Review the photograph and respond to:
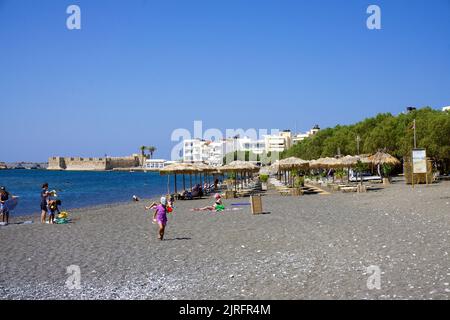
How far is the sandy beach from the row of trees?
80.0 ft

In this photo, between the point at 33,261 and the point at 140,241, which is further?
the point at 140,241

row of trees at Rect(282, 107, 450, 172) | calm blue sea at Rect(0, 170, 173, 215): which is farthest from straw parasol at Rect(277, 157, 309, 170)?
row of trees at Rect(282, 107, 450, 172)

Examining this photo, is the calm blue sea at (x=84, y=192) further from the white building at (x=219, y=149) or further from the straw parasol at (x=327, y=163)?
the white building at (x=219, y=149)

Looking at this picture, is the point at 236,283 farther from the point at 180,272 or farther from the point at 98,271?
the point at 98,271

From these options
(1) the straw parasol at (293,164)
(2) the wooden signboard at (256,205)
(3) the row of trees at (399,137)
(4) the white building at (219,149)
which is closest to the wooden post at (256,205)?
(2) the wooden signboard at (256,205)

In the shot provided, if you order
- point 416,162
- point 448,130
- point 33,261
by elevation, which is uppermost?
point 448,130

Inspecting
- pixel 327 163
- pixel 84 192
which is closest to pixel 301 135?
pixel 84 192

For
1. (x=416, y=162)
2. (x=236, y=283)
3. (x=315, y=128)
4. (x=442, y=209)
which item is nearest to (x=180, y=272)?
(x=236, y=283)

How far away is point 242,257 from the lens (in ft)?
32.8

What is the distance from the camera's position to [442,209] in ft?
52.4

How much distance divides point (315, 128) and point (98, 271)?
6236 inches

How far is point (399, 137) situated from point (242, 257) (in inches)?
1639
